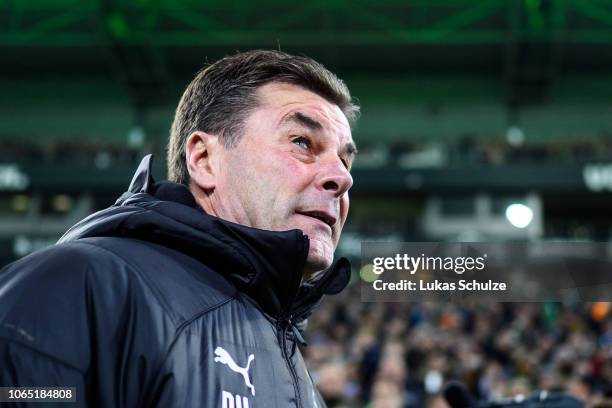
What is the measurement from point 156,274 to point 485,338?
27.2 ft

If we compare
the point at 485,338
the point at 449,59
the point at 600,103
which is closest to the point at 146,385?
the point at 485,338

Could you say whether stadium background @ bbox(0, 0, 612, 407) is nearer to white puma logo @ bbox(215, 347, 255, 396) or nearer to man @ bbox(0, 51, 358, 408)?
man @ bbox(0, 51, 358, 408)

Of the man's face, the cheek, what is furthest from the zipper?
the cheek

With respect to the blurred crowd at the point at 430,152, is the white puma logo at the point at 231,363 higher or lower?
lower

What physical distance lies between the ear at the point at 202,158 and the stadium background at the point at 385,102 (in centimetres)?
948

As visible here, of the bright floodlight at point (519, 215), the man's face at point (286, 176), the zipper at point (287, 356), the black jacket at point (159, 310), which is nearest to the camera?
the black jacket at point (159, 310)

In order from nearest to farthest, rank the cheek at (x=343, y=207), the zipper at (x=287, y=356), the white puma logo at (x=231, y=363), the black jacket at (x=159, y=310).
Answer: the black jacket at (x=159, y=310), the white puma logo at (x=231, y=363), the zipper at (x=287, y=356), the cheek at (x=343, y=207)

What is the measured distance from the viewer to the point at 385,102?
1880 cm

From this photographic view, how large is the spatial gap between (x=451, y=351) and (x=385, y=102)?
11.3 m

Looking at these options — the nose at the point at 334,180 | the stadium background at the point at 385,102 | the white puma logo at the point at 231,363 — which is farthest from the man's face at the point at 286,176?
the stadium background at the point at 385,102

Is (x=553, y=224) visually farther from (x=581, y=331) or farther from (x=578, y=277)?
(x=578, y=277)

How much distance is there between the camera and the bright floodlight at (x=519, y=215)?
46.5 feet

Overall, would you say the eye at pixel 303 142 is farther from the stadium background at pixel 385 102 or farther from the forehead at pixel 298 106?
the stadium background at pixel 385 102

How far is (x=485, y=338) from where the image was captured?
29.5 feet
